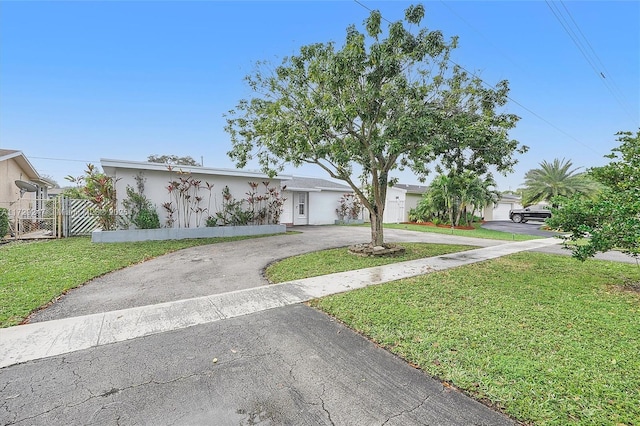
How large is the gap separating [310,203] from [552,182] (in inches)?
798

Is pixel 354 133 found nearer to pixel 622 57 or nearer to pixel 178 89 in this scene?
pixel 178 89

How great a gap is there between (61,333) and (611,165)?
389 inches

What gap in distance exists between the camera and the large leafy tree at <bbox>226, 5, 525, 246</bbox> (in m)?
6.88

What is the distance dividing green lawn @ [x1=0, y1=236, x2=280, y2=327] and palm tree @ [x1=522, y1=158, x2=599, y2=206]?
25.6 m

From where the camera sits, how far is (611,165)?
6.04 metres

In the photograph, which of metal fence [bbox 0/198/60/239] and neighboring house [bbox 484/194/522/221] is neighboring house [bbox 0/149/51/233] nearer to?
metal fence [bbox 0/198/60/239]

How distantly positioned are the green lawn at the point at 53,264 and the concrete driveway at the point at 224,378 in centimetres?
45

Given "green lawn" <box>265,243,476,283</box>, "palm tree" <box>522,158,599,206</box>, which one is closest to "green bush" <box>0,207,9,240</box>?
"green lawn" <box>265,243,476,283</box>

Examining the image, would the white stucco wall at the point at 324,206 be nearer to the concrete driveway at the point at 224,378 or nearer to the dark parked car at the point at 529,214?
the concrete driveway at the point at 224,378

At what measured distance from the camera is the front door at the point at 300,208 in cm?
1894

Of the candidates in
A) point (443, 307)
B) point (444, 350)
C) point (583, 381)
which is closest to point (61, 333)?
point (444, 350)

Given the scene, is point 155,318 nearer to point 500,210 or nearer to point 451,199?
point 451,199

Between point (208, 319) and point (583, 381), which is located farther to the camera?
point (208, 319)

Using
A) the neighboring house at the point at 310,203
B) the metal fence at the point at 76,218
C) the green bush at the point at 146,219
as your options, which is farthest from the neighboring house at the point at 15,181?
the neighboring house at the point at 310,203
